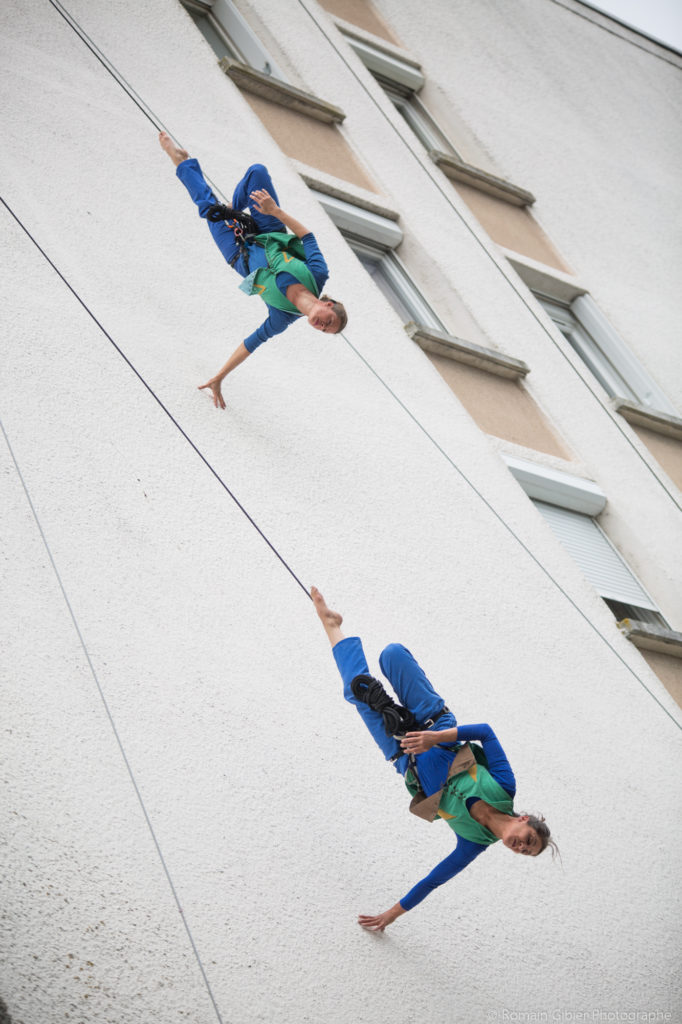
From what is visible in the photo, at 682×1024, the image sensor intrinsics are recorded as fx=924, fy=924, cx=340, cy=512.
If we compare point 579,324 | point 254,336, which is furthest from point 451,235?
point 254,336

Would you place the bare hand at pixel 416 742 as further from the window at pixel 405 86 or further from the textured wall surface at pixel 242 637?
the window at pixel 405 86

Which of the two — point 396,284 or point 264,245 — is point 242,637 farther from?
point 396,284

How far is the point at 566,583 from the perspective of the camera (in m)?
5.56

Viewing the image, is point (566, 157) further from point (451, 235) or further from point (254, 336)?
point (254, 336)

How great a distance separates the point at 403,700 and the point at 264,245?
7.69ft

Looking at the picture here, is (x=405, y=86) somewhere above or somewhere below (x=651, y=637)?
above

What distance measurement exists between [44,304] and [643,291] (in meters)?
6.61

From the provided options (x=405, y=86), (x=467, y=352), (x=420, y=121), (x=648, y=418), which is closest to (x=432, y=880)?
(x=467, y=352)

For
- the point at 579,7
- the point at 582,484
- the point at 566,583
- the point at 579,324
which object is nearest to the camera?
the point at 566,583

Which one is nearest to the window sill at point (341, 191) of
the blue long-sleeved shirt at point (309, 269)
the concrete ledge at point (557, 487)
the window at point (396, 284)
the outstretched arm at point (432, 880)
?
the window at point (396, 284)

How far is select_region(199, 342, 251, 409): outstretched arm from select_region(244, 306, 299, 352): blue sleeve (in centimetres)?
7

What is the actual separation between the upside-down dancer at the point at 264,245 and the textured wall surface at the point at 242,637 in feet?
2.18

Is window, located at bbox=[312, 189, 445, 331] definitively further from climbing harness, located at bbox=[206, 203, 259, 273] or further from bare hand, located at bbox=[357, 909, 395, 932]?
bare hand, located at bbox=[357, 909, 395, 932]

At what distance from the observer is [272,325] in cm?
455
